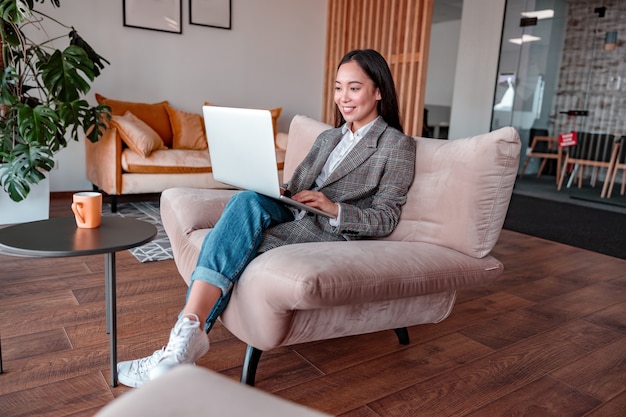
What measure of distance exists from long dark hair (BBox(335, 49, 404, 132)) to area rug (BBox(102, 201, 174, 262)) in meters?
1.15

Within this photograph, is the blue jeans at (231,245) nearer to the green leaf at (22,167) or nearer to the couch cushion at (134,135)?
the green leaf at (22,167)

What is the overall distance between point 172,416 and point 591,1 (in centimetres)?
705

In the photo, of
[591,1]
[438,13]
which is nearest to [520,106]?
[591,1]

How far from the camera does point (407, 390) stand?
145cm

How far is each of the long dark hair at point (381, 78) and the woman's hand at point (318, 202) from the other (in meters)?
0.43

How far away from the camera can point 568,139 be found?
5.95m

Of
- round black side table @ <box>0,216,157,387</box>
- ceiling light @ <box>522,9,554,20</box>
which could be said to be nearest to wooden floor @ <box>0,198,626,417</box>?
round black side table @ <box>0,216,157,387</box>

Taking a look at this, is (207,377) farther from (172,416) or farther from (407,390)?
(407,390)

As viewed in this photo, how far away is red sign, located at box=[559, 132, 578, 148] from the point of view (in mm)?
5891

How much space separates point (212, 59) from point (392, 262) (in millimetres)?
3928

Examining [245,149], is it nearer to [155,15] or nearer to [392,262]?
[392,262]

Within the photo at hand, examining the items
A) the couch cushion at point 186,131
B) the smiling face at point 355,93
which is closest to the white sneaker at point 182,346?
the smiling face at point 355,93

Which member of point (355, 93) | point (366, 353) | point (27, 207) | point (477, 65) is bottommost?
point (366, 353)

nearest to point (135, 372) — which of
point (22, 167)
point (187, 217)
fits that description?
point (187, 217)
